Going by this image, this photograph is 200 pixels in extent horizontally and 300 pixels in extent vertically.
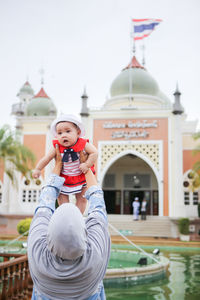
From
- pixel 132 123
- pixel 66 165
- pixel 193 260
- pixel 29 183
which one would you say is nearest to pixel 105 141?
pixel 132 123

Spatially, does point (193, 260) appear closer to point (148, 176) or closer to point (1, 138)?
point (1, 138)

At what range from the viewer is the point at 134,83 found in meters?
21.6

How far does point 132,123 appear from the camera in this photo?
19.2 metres

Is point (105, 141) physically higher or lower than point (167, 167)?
higher

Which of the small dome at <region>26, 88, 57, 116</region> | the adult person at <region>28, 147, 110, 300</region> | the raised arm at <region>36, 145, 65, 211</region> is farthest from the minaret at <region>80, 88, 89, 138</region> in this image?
the adult person at <region>28, 147, 110, 300</region>

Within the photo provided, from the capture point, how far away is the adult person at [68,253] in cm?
121

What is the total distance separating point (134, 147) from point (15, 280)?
15765 millimetres

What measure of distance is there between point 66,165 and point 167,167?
1745 centimetres

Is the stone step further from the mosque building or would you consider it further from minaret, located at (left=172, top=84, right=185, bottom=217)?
minaret, located at (left=172, top=84, right=185, bottom=217)

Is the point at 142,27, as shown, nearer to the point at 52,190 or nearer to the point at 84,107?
the point at 84,107

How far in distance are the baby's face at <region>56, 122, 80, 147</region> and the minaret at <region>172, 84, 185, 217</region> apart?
1696cm

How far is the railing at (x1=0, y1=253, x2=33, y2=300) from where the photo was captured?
3.49 m

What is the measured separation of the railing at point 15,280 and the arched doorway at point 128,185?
715 inches

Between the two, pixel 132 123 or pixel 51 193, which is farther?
pixel 132 123
